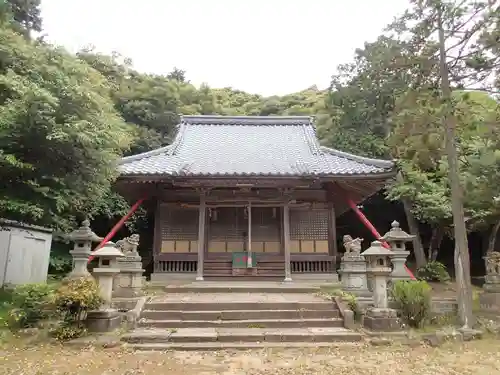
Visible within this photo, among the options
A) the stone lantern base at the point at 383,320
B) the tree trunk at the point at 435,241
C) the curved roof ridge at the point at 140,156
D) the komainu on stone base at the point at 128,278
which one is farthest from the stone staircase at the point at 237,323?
the tree trunk at the point at 435,241

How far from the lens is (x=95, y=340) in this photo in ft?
23.1

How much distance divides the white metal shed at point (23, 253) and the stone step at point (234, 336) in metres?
5.57

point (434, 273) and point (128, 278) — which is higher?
point (128, 278)

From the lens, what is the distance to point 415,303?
800 centimetres

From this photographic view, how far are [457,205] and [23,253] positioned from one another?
1251 cm

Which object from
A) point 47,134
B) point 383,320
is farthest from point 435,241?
point 47,134

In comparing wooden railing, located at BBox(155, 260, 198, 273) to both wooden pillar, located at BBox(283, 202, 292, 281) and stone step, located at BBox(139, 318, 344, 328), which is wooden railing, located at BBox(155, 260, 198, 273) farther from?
stone step, located at BBox(139, 318, 344, 328)

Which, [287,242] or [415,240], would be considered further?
[415,240]

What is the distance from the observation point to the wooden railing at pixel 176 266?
44.4 feet

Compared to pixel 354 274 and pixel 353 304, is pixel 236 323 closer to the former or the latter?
pixel 353 304

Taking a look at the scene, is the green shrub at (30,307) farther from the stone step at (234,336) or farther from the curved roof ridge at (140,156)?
the curved roof ridge at (140,156)

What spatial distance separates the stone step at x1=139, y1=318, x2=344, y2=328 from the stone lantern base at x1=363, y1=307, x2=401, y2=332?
0.64 metres

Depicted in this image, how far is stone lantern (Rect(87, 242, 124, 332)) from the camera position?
24.7ft

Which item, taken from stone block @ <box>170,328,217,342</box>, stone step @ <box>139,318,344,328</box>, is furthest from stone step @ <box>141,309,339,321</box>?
stone block @ <box>170,328,217,342</box>
